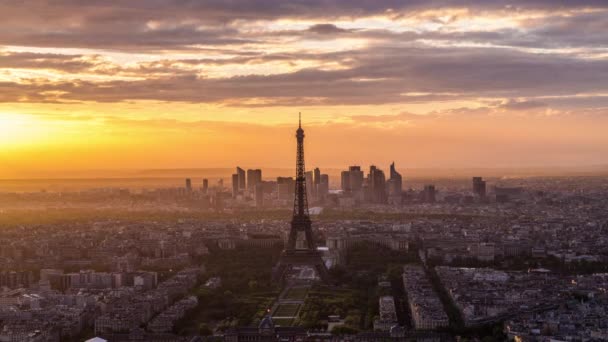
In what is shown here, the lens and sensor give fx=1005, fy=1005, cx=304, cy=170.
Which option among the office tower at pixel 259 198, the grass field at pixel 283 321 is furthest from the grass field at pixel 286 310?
the office tower at pixel 259 198

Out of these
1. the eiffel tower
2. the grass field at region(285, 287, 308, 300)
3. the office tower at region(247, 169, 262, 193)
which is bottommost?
the grass field at region(285, 287, 308, 300)

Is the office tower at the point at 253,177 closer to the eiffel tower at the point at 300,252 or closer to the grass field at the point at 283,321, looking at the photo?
the eiffel tower at the point at 300,252

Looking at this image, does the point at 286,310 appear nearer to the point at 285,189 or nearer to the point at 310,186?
the point at 285,189

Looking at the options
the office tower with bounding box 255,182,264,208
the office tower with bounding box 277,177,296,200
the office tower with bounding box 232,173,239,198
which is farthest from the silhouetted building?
the office tower with bounding box 232,173,239,198

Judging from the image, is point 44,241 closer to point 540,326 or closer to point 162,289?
point 162,289

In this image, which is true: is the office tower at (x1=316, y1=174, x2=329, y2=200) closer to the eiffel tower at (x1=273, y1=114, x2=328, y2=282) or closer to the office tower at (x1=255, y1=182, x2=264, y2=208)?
the office tower at (x1=255, y1=182, x2=264, y2=208)
